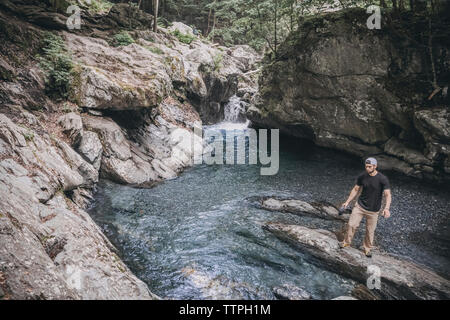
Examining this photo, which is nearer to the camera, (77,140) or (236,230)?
(236,230)

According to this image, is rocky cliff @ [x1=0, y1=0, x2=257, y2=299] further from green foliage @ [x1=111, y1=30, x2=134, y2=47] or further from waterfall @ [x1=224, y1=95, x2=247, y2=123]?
waterfall @ [x1=224, y1=95, x2=247, y2=123]

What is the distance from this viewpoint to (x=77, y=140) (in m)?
10.5

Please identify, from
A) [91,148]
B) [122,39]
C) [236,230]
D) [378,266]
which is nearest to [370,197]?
[378,266]

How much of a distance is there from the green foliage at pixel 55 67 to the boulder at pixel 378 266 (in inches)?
451

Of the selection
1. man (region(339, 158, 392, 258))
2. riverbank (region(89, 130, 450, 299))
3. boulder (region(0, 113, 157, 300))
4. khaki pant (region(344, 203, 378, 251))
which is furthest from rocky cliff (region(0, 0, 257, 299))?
man (region(339, 158, 392, 258))

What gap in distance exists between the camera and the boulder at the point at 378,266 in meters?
5.94

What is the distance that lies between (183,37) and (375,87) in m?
23.2

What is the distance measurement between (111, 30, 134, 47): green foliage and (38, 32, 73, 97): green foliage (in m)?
5.11

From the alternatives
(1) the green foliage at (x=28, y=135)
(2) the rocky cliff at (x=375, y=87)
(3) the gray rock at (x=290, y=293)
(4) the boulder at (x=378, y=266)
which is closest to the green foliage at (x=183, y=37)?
(2) the rocky cliff at (x=375, y=87)

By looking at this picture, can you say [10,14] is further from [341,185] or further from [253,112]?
[341,185]

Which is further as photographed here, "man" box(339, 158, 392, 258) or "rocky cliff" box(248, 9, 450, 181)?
"rocky cliff" box(248, 9, 450, 181)

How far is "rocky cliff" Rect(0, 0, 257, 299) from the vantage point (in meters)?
4.46

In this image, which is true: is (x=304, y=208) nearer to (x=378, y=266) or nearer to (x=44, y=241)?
(x=378, y=266)
